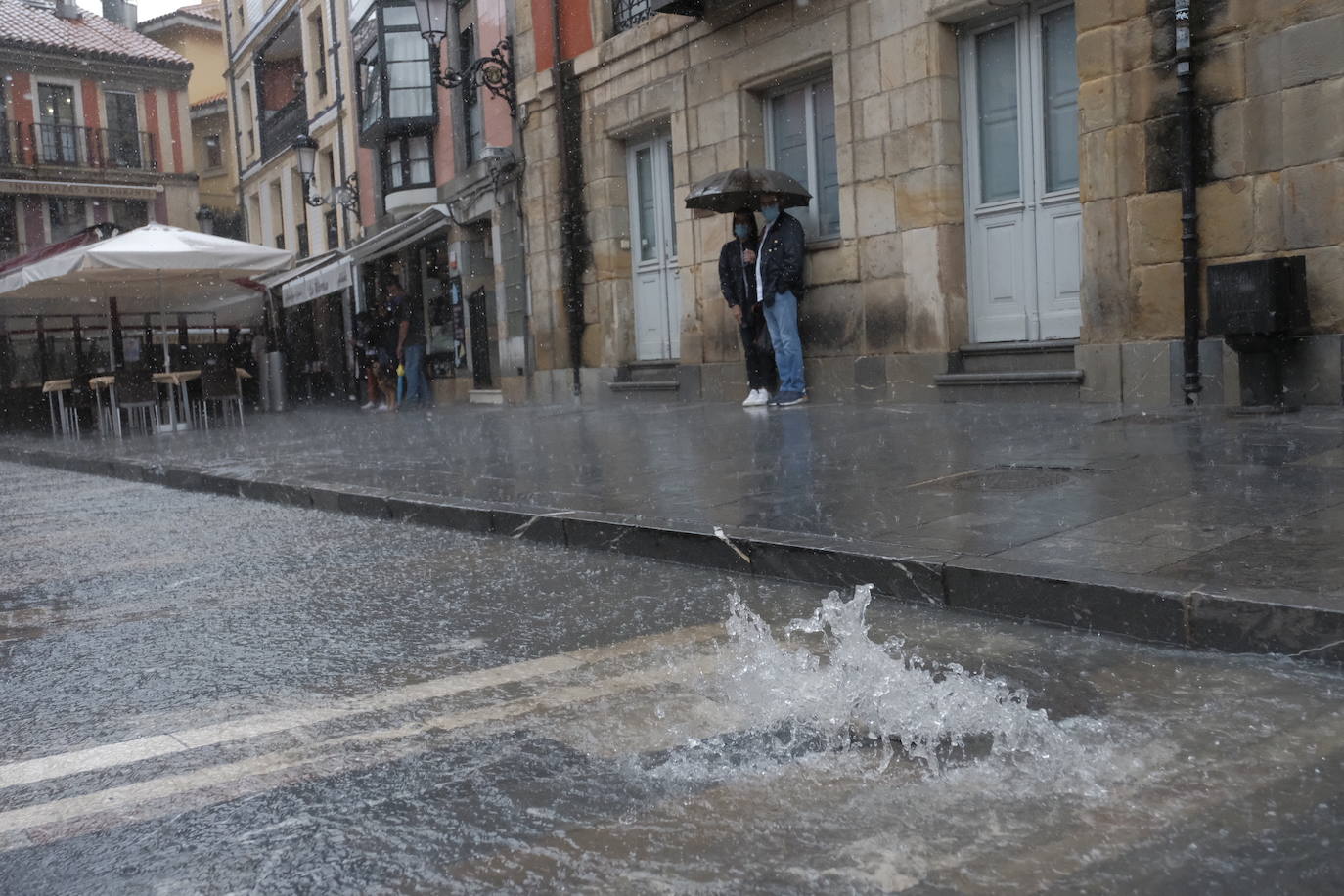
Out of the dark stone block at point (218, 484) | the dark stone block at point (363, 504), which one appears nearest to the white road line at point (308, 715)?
the dark stone block at point (363, 504)

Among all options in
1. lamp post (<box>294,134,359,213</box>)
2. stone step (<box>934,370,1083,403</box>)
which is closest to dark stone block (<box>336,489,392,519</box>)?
stone step (<box>934,370,1083,403</box>)

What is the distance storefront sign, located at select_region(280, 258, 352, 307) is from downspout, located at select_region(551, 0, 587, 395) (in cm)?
623

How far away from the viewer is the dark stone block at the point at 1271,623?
3.26 metres

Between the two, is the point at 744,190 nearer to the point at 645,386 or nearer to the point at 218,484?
the point at 645,386

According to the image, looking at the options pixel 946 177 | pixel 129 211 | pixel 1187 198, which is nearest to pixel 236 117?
pixel 129 211

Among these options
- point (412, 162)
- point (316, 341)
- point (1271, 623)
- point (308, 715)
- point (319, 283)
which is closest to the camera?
point (308, 715)

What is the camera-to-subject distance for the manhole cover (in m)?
5.70

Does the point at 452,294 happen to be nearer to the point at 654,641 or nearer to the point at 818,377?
the point at 818,377

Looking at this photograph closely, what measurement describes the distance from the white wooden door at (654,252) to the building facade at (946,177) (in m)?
0.03

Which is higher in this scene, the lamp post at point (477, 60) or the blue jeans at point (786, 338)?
the lamp post at point (477, 60)

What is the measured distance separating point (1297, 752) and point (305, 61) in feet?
97.3

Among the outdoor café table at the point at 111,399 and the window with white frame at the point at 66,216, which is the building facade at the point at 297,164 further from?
the window with white frame at the point at 66,216

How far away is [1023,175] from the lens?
10375 mm

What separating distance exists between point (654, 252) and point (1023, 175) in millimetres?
5769
